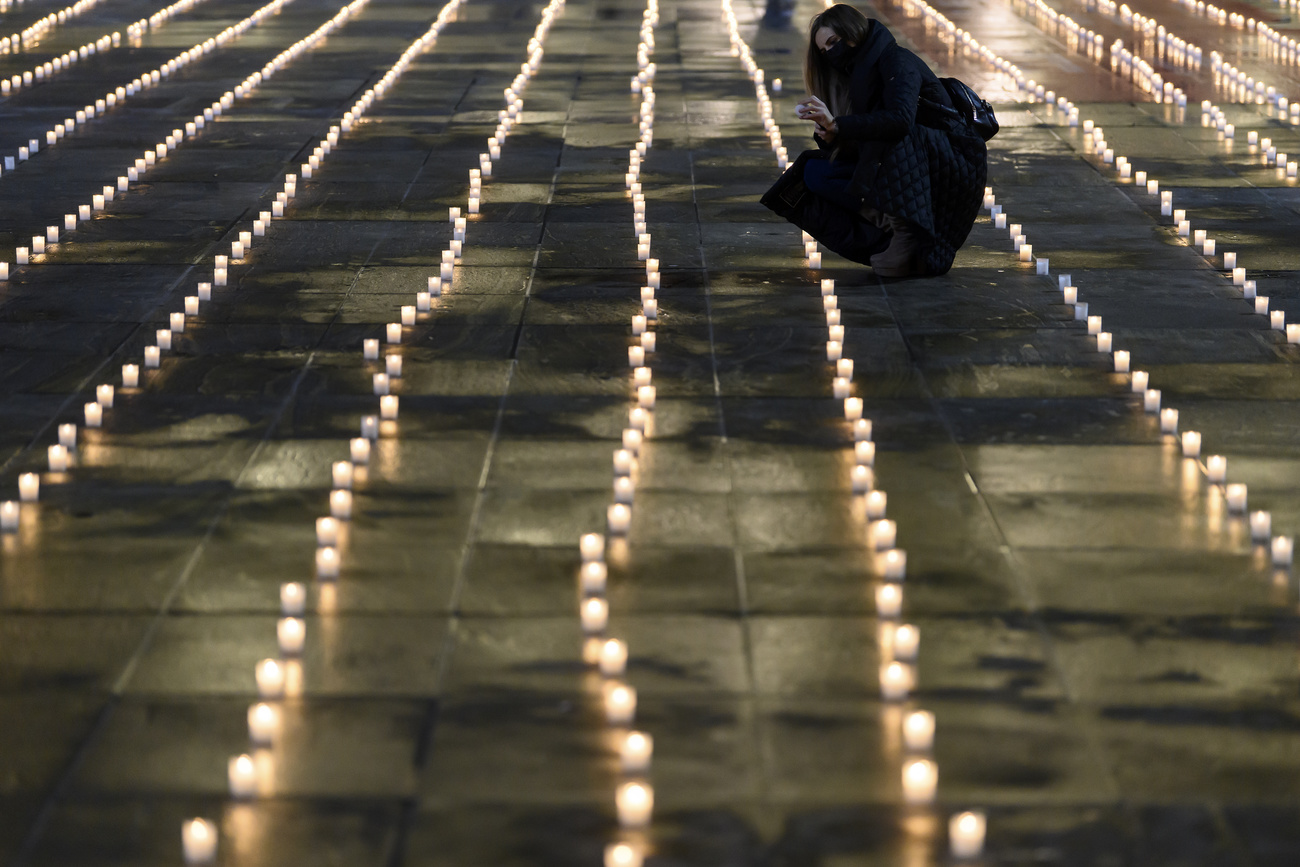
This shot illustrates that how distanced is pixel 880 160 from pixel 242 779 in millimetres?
5402

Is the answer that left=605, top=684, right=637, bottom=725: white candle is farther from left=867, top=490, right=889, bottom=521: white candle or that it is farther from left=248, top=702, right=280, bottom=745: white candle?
left=867, top=490, right=889, bottom=521: white candle

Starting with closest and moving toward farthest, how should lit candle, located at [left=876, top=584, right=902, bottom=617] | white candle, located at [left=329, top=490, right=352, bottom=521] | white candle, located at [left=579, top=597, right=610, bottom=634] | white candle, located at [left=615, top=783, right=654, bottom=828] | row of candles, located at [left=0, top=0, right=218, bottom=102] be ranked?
white candle, located at [left=615, top=783, right=654, bottom=828], white candle, located at [left=579, top=597, right=610, bottom=634], lit candle, located at [left=876, top=584, right=902, bottom=617], white candle, located at [left=329, top=490, right=352, bottom=521], row of candles, located at [left=0, top=0, right=218, bottom=102]

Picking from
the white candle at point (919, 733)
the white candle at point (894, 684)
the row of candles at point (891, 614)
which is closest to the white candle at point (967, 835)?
the row of candles at point (891, 614)

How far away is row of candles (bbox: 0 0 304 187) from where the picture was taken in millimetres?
12085

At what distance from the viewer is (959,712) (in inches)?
171

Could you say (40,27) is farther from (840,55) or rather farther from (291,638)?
(291,638)

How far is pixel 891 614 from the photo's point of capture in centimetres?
491

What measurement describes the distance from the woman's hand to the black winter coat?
0.04 meters

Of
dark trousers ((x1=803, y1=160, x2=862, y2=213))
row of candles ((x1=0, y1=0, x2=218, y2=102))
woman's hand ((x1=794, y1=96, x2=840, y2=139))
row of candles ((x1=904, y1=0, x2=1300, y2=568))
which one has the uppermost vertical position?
woman's hand ((x1=794, y1=96, x2=840, y2=139))

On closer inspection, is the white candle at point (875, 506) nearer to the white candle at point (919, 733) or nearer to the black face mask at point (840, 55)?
the white candle at point (919, 733)

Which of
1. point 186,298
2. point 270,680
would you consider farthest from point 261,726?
point 186,298

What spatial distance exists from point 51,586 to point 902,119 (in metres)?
4.85

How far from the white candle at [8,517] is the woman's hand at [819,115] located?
429 cm

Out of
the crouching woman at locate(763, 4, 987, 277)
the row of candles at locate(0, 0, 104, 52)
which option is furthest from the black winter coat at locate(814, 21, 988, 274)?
the row of candles at locate(0, 0, 104, 52)
